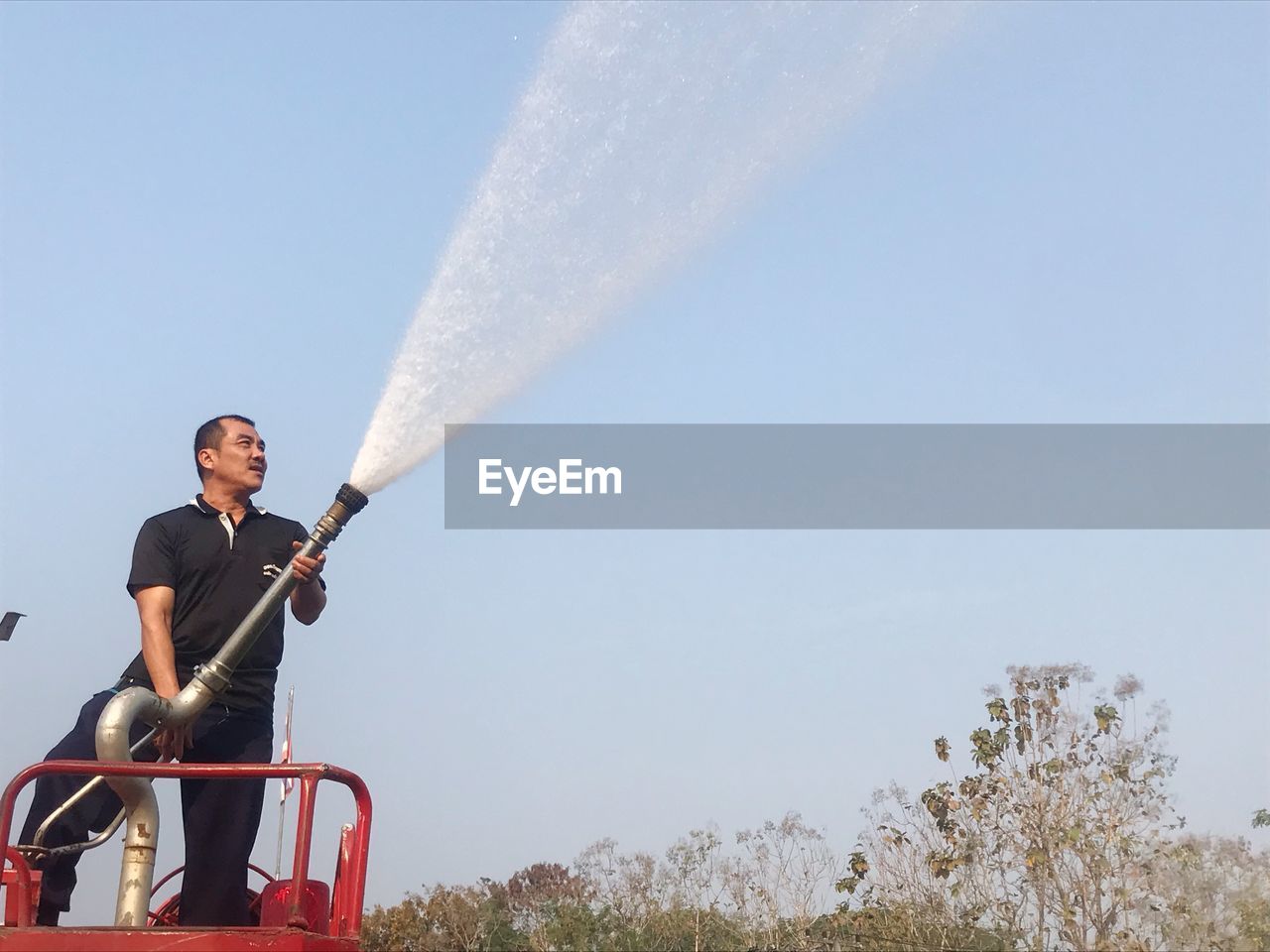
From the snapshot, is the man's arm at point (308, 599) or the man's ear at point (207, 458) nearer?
the man's arm at point (308, 599)

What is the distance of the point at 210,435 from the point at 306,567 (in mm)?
1279

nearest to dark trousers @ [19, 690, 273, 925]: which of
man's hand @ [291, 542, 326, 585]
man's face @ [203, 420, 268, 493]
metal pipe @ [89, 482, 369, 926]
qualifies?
metal pipe @ [89, 482, 369, 926]

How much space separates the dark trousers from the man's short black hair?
4.22 feet

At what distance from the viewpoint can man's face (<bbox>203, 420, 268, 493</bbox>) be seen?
22.0 ft

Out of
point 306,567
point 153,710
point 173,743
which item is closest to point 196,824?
point 173,743

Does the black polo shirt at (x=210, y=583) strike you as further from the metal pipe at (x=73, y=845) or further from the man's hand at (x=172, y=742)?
the metal pipe at (x=73, y=845)

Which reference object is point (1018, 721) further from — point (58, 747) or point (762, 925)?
point (58, 747)

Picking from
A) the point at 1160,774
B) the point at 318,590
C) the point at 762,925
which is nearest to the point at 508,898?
the point at 762,925

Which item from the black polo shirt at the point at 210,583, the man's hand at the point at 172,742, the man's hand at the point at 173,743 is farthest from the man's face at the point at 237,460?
the man's hand at the point at 173,743

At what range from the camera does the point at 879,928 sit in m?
11.9

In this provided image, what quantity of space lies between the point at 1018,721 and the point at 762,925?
315 centimetres

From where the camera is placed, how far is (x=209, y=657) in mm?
6402

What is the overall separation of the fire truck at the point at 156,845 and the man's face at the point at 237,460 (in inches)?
30.9

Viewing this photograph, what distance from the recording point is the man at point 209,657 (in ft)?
20.0
